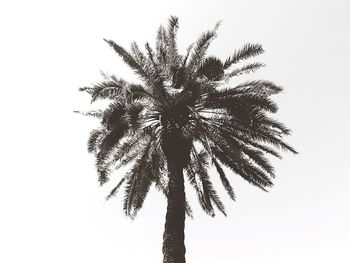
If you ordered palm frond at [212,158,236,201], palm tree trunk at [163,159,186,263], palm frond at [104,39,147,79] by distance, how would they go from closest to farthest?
palm tree trunk at [163,159,186,263] < palm frond at [104,39,147,79] < palm frond at [212,158,236,201]

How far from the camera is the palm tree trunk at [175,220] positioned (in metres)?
11.9

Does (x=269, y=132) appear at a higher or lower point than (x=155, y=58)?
lower

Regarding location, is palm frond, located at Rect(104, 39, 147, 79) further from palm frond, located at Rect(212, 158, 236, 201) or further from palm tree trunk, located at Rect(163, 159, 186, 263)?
palm frond, located at Rect(212, 158, 236, 201)

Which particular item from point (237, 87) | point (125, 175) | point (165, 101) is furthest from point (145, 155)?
point (237, 87)

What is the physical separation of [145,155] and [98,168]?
5.68 ft

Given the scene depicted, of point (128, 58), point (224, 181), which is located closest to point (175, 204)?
point (224, 181)

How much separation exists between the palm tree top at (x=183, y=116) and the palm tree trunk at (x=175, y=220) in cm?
55

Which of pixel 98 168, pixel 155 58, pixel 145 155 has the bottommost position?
→ pixel 98 168

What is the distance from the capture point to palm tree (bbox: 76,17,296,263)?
1316cm

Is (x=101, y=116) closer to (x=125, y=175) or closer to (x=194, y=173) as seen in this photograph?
(x=125, y=175)

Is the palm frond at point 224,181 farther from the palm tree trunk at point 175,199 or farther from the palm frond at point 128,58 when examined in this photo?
the palm frond at point 128,58

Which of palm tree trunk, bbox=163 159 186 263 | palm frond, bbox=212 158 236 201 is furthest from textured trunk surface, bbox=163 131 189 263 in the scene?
palm frond, bbox=212 158 236 201

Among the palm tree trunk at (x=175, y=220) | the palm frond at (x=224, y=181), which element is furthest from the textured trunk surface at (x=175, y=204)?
the palm frond at (x=224, y=181)

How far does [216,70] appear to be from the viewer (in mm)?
13523
